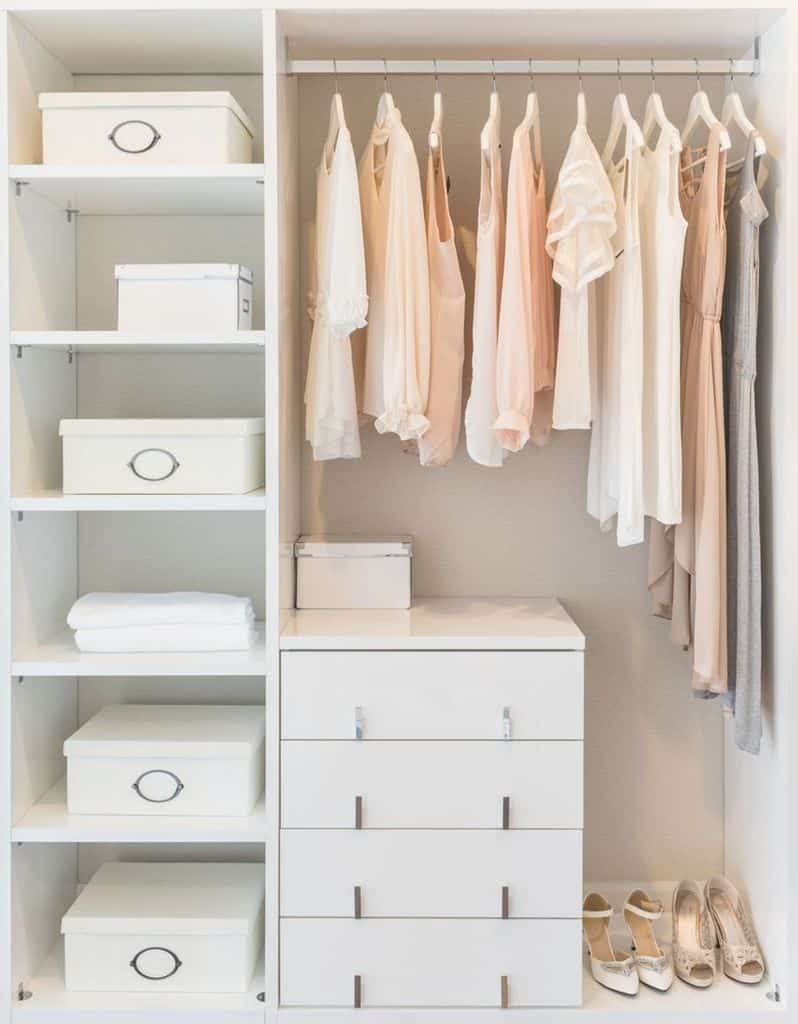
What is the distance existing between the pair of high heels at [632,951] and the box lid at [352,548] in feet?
3.03

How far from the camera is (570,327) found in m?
2.27

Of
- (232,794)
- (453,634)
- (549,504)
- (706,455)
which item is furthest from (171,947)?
(706,455)

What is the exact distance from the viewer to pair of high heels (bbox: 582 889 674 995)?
2.38 metres

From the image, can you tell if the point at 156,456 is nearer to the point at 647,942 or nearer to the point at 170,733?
the point at 170,733

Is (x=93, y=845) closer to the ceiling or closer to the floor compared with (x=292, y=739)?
closer to the floor

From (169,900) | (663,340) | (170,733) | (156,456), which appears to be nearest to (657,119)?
(663,340)

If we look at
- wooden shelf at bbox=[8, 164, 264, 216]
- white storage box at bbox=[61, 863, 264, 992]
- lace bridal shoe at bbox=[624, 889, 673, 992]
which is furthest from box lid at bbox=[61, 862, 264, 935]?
wooden shelf at bbox=[8, 164, 264, 216]

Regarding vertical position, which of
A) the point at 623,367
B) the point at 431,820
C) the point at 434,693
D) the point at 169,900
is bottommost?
the point at 169,900

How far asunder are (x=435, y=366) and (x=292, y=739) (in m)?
0.84

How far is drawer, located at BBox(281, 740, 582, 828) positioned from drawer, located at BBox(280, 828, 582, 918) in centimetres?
3

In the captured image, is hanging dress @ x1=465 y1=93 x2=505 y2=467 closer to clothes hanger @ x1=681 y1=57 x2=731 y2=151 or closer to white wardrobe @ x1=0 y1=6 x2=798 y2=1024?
white wardrobe @ x1=0 y1=6 x2=798 y2=1024

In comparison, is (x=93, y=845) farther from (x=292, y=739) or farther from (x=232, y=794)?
(x=292, y=739)

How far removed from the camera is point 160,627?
238cm

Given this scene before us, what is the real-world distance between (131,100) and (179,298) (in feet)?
1.37
